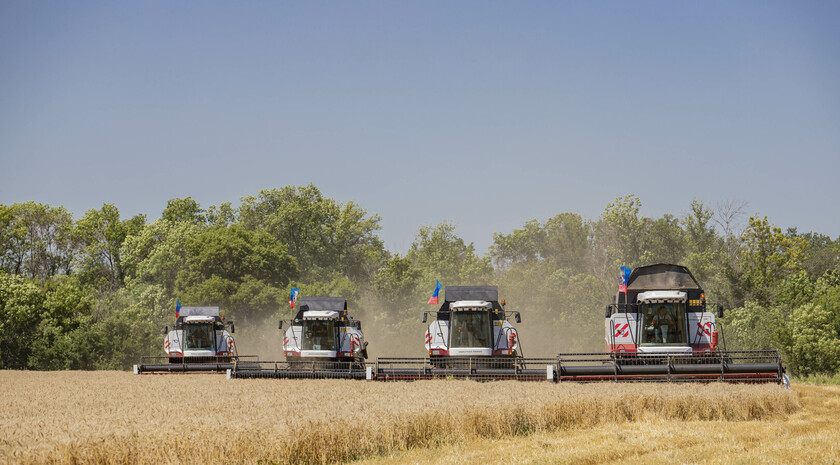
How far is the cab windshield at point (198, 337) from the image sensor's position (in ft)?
112

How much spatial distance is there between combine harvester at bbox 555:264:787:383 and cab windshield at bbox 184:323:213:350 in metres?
17.9

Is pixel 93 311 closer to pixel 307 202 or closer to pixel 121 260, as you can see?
pixel 121 260

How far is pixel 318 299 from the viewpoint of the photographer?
30.2 metres

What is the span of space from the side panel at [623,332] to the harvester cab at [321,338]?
10.2 m

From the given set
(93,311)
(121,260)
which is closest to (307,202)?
(121,260)

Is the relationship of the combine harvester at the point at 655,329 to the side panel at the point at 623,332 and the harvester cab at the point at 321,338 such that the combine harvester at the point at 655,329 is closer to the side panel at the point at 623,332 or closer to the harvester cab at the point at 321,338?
the side panel at the point at 623,332

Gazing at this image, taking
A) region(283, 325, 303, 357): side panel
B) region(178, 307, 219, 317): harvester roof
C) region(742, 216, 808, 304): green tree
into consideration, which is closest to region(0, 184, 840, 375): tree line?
region(742, 216, 808, 304): green tree

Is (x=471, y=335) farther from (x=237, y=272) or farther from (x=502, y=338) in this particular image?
(x=237, y=272)

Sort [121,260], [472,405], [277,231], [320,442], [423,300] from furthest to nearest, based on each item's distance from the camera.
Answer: [277,231]
[121,260]
[423,300]
[472,405]
[320,442]

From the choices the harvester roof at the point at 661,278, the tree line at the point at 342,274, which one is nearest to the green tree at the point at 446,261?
the tree line at the point at 342,274

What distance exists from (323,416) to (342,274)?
6709 centimetres

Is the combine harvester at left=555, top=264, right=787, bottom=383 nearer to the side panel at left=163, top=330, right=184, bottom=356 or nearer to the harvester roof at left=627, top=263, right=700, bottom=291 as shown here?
the harvester roof at left=627, top=263, right=700, bottom=291

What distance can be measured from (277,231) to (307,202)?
4.65 metres

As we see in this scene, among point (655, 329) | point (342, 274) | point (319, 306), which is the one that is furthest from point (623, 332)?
point (342, 274)
